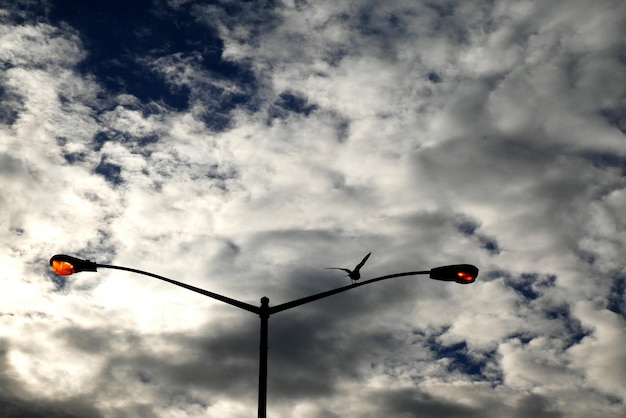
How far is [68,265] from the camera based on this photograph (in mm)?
9852

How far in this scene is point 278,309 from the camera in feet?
30.6

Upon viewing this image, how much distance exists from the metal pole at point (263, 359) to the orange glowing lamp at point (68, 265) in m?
3.39

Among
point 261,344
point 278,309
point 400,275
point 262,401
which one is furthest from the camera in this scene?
point 400,275

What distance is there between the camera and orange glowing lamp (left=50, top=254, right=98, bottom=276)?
974 centimetres

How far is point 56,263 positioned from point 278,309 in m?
4.11

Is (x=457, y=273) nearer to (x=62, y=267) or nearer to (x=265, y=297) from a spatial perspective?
(x=265, y=297)

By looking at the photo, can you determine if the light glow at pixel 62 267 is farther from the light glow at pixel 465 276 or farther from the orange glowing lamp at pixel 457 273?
the light glow at pixel 465 276

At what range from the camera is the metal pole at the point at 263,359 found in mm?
8172

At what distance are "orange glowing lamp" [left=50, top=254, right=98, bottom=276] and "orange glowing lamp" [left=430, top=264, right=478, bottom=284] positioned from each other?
6351 millimetres

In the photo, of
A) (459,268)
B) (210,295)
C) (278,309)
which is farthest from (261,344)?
(459,268)

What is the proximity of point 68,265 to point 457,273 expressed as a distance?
7.06m

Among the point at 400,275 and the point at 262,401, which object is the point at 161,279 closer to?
the point at 262,401

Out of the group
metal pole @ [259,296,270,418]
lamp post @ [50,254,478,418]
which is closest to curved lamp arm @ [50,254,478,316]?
lamp post @ [50,254,478,418]

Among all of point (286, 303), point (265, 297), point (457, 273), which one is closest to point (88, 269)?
point (265, 297)
